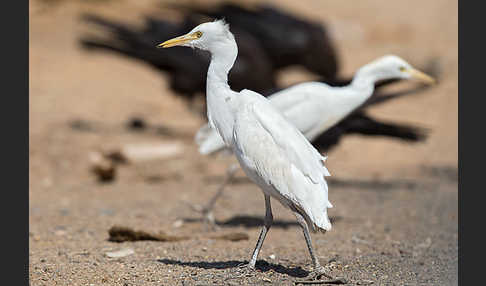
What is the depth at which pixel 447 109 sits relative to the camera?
37.1ft

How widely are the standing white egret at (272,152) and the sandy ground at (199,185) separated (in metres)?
0.41

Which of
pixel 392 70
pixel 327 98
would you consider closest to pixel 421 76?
pixel 392 70

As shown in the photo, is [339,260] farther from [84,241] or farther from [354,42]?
[354,42]

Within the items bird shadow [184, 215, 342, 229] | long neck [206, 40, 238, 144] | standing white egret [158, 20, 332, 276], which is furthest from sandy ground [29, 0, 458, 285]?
long neck [206, 40, 238, 144]

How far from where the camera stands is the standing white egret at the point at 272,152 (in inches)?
154

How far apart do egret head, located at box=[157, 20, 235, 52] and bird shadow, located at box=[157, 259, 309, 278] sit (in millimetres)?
1276

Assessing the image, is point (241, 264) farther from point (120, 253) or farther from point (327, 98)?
point (327, 98)

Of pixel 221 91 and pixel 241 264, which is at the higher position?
pixel 221 91

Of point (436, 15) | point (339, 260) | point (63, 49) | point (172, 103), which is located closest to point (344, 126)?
point (339, 260)

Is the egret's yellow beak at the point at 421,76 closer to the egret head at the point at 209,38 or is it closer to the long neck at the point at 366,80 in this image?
the long neck at the point at 366,80

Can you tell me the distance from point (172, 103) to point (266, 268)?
8086mm

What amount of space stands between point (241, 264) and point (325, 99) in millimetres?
2284

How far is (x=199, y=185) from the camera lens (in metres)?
7.95

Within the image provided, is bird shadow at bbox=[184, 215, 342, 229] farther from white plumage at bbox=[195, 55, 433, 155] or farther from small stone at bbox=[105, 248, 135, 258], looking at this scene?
small stone at bbox=[105, 248, 135, 258]
